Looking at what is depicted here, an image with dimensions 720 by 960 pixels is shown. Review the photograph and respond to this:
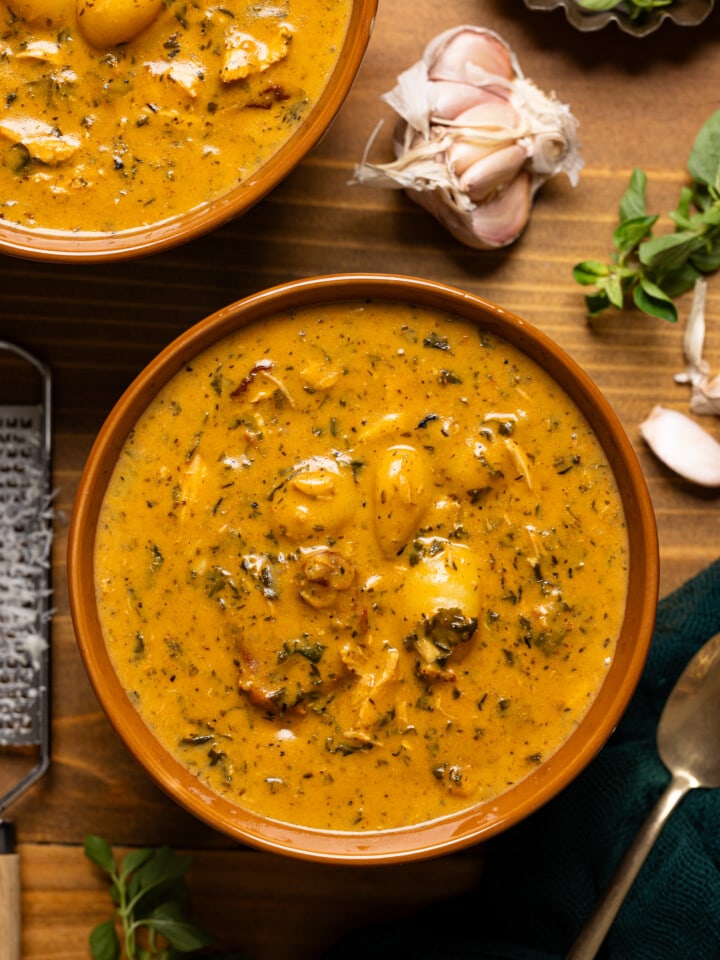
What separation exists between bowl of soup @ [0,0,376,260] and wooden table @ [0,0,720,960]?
1.17 ft

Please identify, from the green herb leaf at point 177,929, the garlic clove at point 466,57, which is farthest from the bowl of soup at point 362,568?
the garlic clove at point 466,57

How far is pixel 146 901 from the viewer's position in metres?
2.40

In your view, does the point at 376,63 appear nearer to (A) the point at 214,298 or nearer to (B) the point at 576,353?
(A) the point at 214,298

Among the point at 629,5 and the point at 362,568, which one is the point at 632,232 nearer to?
the point at 629,5

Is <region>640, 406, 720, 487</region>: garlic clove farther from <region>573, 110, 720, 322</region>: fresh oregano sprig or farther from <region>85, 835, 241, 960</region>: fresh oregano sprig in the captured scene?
<region>85, 835, 241, 960</region>: fresh oregano sprig

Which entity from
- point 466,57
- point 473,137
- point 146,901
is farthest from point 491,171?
point 146,901

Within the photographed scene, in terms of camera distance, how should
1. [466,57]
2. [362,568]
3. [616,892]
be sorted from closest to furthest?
[362,568] < [616,892] < [466,57]

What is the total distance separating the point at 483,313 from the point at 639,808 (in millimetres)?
1132

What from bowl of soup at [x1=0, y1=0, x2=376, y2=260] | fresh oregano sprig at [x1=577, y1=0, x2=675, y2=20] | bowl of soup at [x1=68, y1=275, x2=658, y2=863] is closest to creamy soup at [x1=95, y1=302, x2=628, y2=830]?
bowl of soup at [x1=68, y1=275, x2=658, y2=863]

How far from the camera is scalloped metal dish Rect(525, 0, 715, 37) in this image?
2.39m

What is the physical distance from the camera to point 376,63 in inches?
94.6

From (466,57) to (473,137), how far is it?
180 millimetres

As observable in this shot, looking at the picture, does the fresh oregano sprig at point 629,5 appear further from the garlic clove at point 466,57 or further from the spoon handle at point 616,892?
the spoon handle at point 616,892

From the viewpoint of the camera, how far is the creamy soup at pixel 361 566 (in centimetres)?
198
